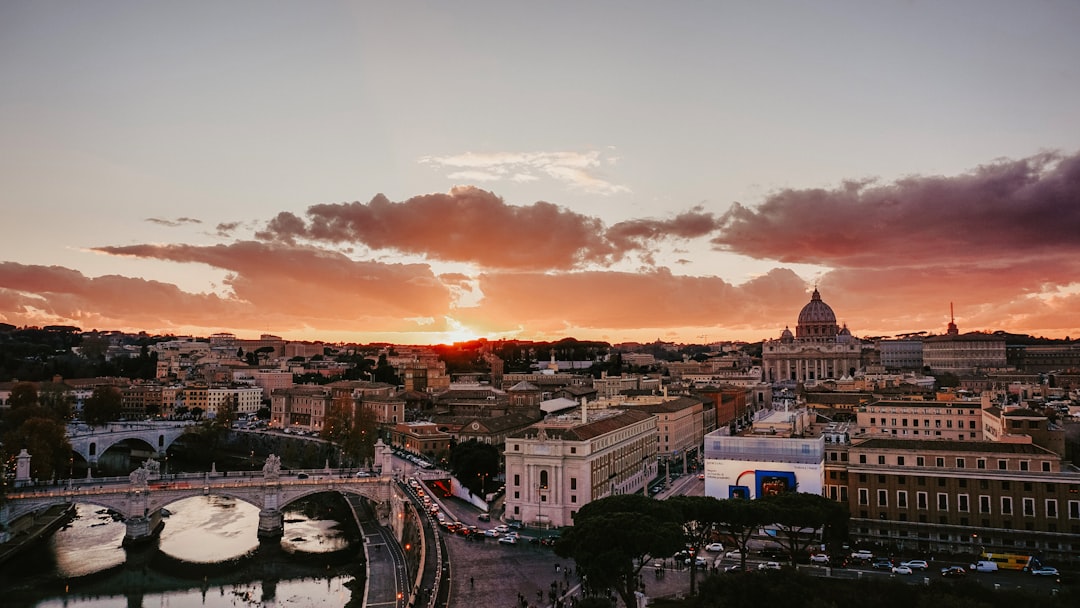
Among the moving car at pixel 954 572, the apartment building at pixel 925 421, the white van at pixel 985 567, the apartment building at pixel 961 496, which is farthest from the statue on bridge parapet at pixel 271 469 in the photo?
the white van at pixel 985 567

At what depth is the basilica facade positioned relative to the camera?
165 meters

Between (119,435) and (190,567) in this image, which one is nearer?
(190,567)

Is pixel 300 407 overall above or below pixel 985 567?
above

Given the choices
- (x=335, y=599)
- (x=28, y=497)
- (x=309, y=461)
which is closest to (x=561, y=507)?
(x=335, y=599)

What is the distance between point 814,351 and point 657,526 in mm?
148610

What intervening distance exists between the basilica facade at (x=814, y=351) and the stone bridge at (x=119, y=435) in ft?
380

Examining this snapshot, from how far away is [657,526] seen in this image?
29.2 m

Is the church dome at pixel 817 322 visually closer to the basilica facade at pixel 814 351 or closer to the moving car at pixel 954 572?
the basilica facade at pixel 814 351

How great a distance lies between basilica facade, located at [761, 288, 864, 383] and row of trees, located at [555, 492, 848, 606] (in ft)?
422

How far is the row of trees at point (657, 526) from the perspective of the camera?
92.0 ft

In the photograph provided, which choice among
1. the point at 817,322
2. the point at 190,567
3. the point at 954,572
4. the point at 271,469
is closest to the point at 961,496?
the point at 954,572

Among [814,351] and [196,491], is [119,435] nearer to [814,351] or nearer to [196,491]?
[196,491]

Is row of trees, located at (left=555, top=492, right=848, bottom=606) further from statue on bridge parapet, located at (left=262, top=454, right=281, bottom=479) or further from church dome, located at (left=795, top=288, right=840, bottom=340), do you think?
church dome, located at (left=795, top=288, right=840, bottom=340)

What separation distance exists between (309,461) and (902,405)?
2086 inches
